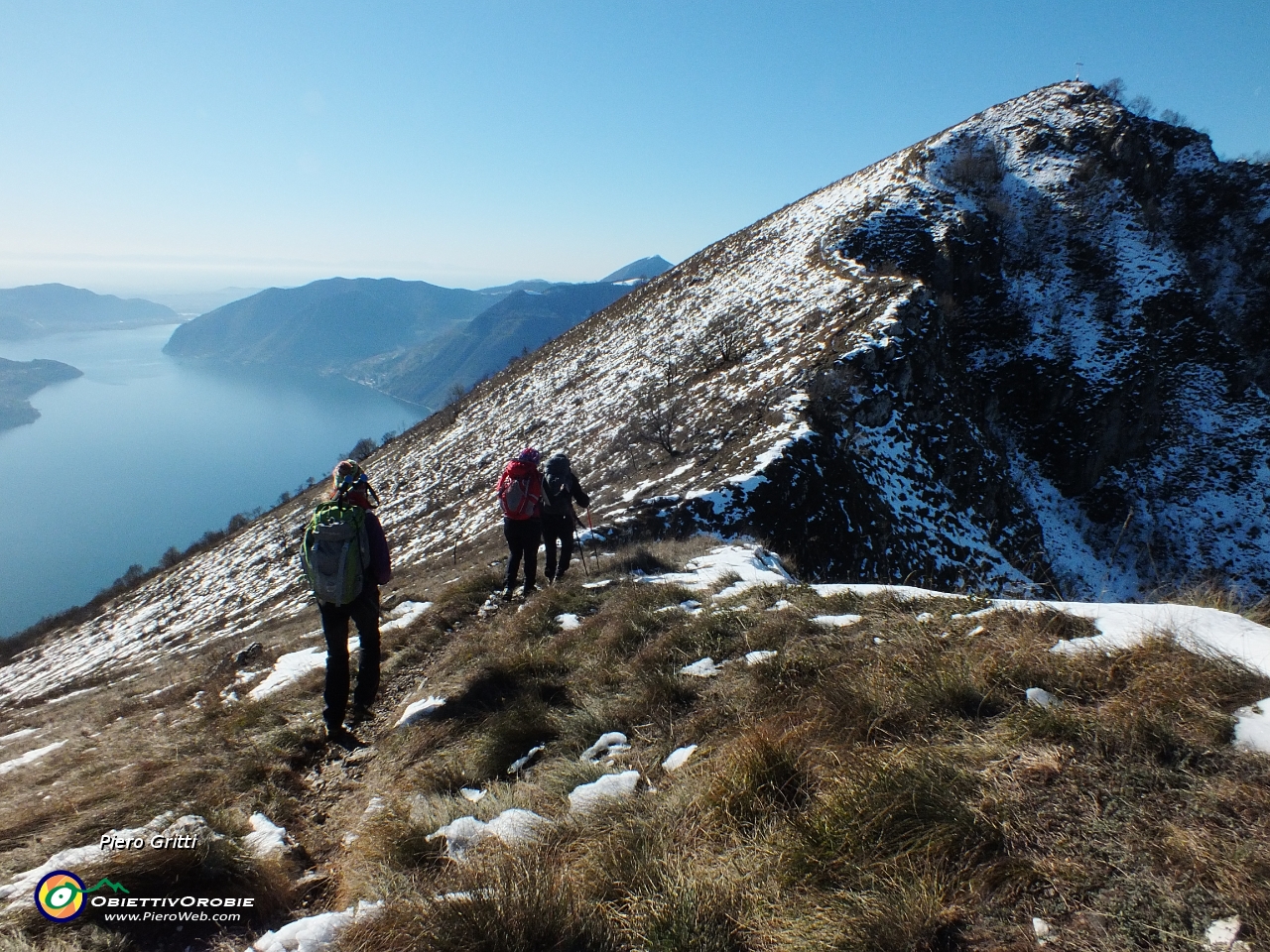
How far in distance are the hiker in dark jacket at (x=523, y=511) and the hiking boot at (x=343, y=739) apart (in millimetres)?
2869

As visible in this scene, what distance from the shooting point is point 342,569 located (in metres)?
4.84

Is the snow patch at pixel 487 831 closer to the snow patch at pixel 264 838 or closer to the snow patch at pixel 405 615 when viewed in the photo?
the snow patch at pixel 264 838

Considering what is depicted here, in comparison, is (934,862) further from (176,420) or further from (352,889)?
(176,420)

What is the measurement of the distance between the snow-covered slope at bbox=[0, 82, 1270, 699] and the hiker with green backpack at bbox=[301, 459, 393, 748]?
23.6ft

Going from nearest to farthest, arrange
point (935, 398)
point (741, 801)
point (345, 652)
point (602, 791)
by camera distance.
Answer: point (741, 801) < point (602, 791) < point (345, 652) < point (935, 398)

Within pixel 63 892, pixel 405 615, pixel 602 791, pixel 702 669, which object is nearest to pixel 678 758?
pixel 602 791

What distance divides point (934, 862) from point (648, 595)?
164 inches

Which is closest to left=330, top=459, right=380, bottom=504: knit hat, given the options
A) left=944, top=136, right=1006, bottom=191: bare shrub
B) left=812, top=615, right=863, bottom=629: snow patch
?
left=812, top=615, right=863, bottom=629: snow patch

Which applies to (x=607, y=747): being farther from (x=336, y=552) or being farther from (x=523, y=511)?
(x=523, y=511)

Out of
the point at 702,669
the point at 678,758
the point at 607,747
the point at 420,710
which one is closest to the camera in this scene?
the point at 678,758

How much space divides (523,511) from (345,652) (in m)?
2.96

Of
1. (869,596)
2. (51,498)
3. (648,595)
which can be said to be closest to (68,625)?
(648,595)

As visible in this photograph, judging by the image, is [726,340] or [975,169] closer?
[726,340]

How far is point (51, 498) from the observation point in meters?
108
